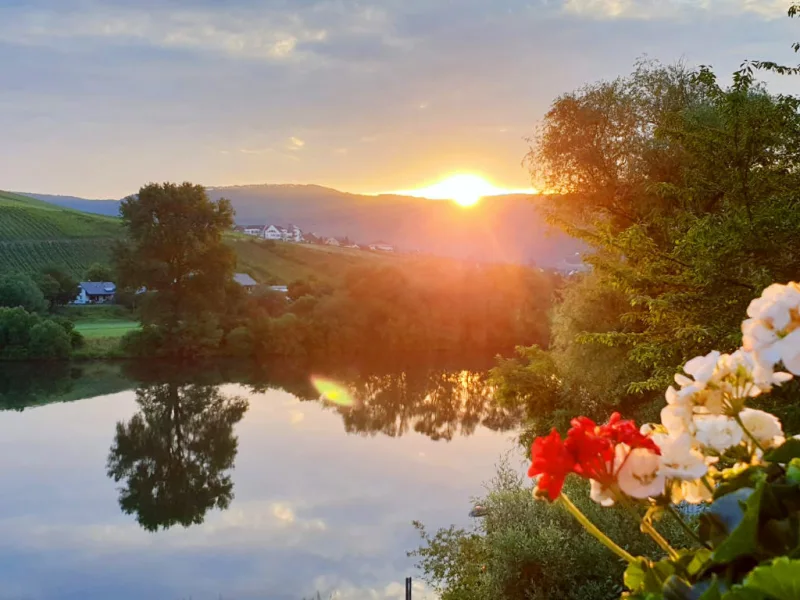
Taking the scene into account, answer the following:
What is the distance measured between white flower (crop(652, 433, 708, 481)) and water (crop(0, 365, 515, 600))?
9324mm

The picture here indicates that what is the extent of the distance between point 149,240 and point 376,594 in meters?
24.4

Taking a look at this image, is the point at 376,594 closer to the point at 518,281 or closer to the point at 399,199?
the point at 518,281

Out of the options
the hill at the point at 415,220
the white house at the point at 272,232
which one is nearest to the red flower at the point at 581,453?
the hill at the point at 415,220

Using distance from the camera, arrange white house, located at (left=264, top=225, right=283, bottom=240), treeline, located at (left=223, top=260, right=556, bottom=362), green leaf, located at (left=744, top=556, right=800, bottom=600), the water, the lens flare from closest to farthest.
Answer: green leaf, located at (left=744, top=556, right=800, bottom=600) → the water → the lens flare → treeline, located at (left=223, top=260, right=556, bottom=362) → white house, located at (left=264, top=225, right=283, bottom=240)

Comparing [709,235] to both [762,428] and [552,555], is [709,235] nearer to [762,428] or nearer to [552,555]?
[552,555]

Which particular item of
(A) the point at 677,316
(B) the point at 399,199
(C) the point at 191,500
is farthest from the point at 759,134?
(B) the point at 399,199

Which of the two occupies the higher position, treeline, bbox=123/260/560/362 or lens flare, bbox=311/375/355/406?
treeline, bbox=123/260/560/362

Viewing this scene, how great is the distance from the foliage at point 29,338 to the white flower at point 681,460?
3130cm

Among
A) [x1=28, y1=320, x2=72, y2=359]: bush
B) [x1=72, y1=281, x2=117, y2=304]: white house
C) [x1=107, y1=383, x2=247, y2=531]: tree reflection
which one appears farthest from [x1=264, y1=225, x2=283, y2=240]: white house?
[x1=107, y1=383, x2=247, y2=531]: tree reflection

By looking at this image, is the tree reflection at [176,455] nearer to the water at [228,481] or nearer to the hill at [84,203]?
the water at [228,481]

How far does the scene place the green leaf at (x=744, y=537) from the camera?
35.8 inches

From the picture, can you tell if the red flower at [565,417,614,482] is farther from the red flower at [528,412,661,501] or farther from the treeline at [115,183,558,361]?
the treeline at [115,183,558,361]

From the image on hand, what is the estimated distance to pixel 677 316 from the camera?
901cm

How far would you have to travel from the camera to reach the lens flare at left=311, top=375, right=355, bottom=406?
2364cm
